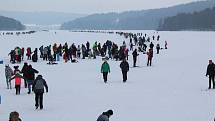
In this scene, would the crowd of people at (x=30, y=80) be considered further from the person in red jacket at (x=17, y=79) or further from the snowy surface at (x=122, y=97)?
the snowy surface at (x=122, y=97)

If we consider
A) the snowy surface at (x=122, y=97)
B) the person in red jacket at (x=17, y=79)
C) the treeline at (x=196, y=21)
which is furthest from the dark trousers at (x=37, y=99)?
the treeline at (x=196, y=21)

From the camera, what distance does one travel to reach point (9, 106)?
17281 mm

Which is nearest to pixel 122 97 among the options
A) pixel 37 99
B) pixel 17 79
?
pixel 37 99

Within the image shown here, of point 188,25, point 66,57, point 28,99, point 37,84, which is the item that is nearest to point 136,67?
point 66,57

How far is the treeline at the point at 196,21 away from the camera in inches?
6618

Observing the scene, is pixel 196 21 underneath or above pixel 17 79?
above

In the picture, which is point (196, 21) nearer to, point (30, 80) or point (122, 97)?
point (122, 97)

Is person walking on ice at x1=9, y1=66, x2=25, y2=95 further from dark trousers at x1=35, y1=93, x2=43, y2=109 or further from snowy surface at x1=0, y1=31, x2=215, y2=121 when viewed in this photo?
dark trousers at x1=35, y1=93, x2=43, y2=109

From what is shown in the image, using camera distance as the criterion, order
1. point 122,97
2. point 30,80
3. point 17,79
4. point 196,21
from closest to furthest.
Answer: point 122,97
point 17,79
point 30,80
point 196,21

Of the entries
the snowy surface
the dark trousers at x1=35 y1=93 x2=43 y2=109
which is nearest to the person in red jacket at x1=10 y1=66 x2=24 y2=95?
the snowy surface

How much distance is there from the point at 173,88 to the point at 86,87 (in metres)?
3.87

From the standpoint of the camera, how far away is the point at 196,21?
18025 cm

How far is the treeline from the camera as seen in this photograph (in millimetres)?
168087

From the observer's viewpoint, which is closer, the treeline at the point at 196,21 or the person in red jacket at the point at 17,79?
the person in red jacket at the point at 17,79
